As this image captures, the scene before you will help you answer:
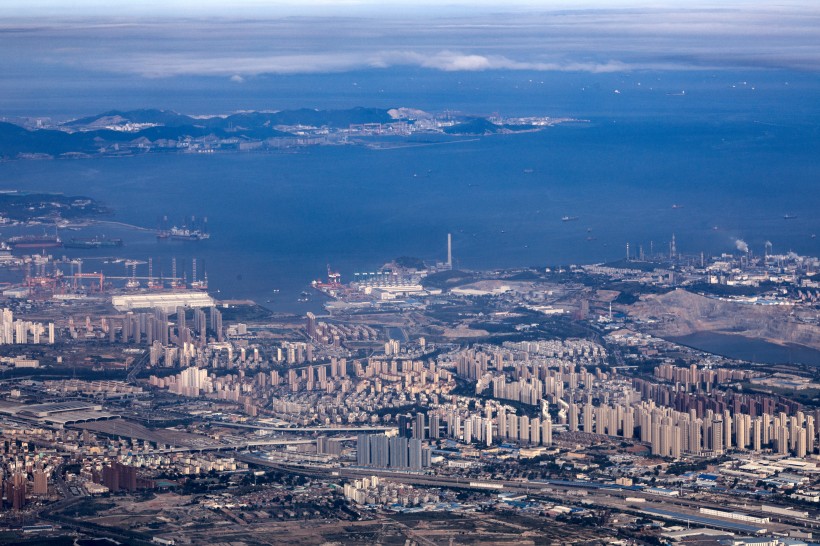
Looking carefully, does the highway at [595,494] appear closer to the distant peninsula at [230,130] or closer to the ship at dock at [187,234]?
the ship at dock at [187,234]

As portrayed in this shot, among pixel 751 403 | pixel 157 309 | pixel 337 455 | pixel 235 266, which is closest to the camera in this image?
pixel 337 455

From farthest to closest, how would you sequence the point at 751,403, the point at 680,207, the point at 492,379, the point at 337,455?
the point at 680,207, the point at 492,379, the point at 751,403, the point at 337,455

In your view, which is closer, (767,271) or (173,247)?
(767,271)

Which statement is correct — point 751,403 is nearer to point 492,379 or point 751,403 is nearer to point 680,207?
point 492,379

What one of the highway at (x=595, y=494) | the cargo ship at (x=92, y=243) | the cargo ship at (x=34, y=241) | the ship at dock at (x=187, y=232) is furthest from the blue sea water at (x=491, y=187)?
the highway at (x=595, y=494)

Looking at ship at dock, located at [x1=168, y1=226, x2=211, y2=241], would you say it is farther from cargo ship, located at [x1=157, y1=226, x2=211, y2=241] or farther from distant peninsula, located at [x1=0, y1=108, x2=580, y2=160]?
distant peninsula, located at [x1=0, y1=108, x2=580, y2=160]

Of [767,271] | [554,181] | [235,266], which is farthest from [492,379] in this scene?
[554,181]
